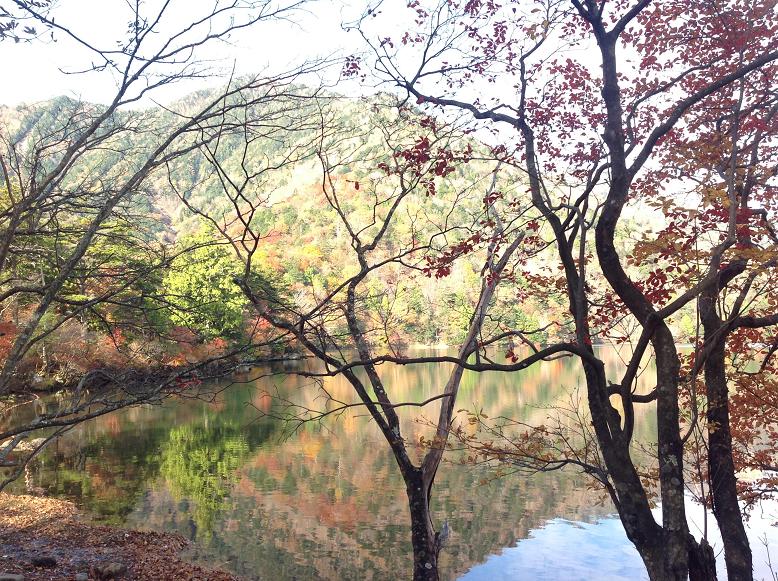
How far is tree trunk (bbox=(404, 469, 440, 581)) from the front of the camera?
7133 millimetres

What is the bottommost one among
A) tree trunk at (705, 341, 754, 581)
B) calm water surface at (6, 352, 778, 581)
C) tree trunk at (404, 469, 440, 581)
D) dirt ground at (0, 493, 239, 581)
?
dirt ground at (0, 493, 239, 581)

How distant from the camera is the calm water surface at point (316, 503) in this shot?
1170 centimetres

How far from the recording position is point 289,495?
1534 cm

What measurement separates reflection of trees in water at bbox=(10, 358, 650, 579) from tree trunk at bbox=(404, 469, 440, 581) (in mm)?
1830

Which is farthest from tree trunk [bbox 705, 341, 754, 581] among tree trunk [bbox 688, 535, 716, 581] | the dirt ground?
the dirt ground

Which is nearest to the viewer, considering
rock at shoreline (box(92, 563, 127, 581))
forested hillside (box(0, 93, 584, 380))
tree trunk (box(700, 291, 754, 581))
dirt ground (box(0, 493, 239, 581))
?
forested hillside (box(0, 93, 584, 380))

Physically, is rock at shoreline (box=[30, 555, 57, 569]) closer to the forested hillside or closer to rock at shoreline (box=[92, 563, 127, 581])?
rock at shoreline (box=[92, 563, 127, 581])

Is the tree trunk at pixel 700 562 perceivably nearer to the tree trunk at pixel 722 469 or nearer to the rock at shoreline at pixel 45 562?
the tree trunk at pixel 722 469

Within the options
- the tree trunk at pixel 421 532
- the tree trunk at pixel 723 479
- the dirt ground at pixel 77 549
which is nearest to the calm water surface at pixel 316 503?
the dirt ground at pixel 77 549

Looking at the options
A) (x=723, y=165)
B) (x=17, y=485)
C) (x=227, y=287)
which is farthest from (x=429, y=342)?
(x=723, y=165)

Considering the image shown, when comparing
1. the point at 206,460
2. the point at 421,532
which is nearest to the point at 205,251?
the point at 206,460

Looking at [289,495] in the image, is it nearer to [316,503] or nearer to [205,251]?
[316,503]

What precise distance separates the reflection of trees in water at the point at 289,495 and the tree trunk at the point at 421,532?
1830 millimetres

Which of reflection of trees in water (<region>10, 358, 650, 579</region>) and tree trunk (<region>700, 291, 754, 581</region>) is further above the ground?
tree trunk (<region>700, 291, 754, 581</region>)
